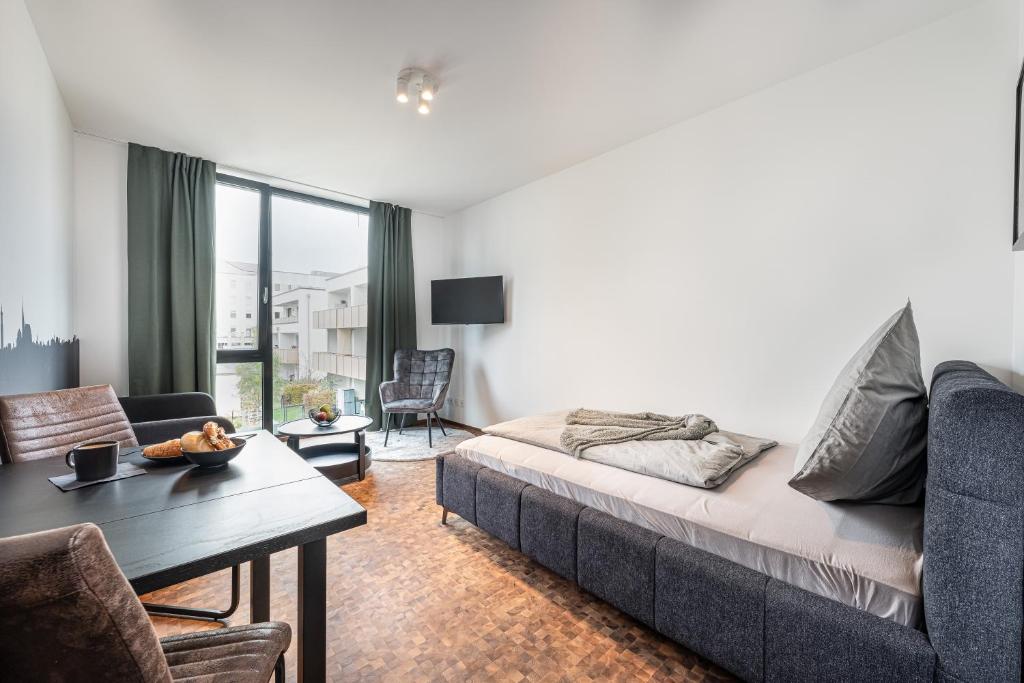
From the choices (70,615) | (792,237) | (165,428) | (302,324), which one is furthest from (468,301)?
(70,615)

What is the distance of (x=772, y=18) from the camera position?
76.1 inches

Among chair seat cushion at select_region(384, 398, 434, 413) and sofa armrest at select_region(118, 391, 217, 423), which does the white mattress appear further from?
sofa armrest at select_region(118, 391, 217, 423)

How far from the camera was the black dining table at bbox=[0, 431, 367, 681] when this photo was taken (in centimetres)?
77

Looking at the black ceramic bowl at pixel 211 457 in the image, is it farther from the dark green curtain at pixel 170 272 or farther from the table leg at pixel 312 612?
the dark green curtain at pixel 170 272

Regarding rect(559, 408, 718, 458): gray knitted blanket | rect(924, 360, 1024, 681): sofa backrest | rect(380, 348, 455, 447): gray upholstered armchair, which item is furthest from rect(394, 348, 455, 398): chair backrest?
rect(924, 360, 1024, 681): sofa backrest

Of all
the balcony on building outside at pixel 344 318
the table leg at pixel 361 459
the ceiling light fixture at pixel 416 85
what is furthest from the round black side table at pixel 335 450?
the ceiling light fixture at pixel 416 85

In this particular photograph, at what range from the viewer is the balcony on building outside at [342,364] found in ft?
14.9

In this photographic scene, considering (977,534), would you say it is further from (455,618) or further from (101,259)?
(101,259)

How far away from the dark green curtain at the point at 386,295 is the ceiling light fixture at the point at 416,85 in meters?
2.28

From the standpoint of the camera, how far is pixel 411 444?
417 cm

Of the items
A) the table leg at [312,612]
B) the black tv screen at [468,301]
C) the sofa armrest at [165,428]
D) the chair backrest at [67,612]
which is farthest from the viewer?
the black tv screen at [468,301]

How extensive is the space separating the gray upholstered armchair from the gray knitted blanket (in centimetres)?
207

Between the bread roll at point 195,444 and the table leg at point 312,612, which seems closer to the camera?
the table leg at point 312,612

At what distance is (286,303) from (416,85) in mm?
2733
